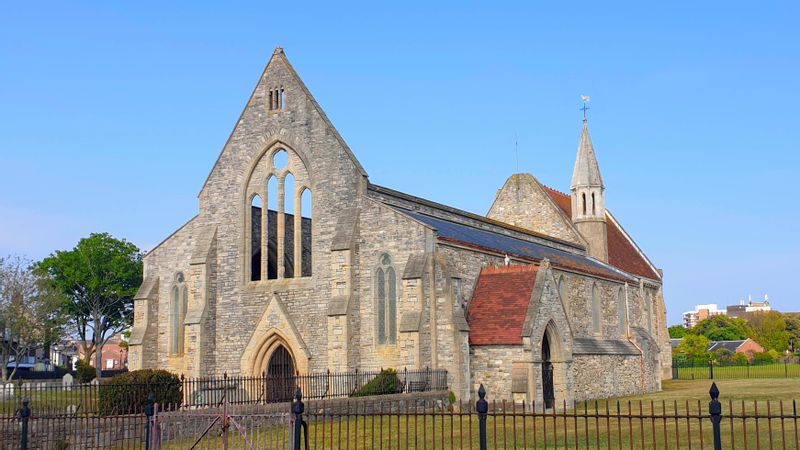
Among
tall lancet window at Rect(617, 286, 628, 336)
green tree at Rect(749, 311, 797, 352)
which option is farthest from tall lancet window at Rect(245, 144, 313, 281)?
green tree at Rect(749, 311, 797, 352)

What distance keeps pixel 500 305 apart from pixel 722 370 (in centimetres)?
4234

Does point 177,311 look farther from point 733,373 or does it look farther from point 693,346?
point 693,346

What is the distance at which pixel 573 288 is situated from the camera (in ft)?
140

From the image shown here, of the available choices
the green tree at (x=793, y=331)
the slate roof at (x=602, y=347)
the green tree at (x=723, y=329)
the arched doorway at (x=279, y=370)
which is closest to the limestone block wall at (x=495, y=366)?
the slate roof at (x=602, y=347)

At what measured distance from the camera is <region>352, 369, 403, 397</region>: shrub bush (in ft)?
96.1

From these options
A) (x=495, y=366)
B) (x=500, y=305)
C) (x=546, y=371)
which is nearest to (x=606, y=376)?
(x=546, y=371)

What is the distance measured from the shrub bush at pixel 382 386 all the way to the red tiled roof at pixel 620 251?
28.5 m

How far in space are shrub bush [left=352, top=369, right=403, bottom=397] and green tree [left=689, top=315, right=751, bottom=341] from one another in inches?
4737

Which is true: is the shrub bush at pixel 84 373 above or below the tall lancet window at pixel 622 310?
below

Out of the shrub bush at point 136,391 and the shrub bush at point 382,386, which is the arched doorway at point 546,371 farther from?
the shrub bush at point 136,391

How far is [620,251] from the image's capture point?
195 ft

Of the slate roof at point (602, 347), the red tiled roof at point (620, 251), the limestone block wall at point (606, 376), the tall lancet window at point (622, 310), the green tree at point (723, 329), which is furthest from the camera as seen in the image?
the green tree at point (723, 329)

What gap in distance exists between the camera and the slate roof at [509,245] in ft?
118

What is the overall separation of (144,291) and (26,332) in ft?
88.6
